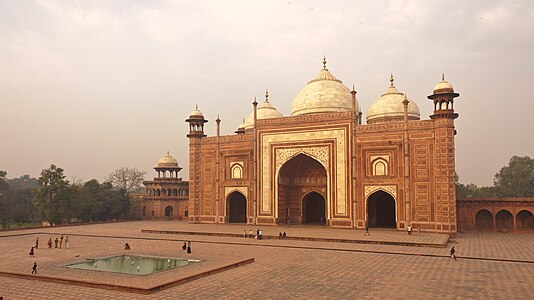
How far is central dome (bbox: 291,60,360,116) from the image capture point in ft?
94.1

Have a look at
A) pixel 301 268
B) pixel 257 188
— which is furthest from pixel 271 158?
pixel 301 268

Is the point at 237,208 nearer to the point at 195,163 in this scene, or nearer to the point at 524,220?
the point at 195,163

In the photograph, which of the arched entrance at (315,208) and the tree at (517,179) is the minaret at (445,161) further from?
the tree at (517,179)

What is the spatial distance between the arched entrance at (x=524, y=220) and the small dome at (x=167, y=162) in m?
28.9

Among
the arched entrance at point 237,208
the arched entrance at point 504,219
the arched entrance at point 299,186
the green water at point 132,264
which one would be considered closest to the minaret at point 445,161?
the arched entrance at point 504,219

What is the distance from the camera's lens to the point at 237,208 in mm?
31688

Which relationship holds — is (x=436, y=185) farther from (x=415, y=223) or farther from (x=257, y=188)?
(x=257, y=188)

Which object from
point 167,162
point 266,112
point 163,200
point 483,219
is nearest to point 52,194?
point 163,200

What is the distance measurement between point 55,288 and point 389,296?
7878 millimetres

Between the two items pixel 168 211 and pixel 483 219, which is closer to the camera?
pixel 483 219

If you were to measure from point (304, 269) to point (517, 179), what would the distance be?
39.7m

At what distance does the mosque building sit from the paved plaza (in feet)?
11.9

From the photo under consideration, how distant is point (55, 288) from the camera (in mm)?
10406

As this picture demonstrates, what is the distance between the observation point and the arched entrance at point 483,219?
25.2 m
